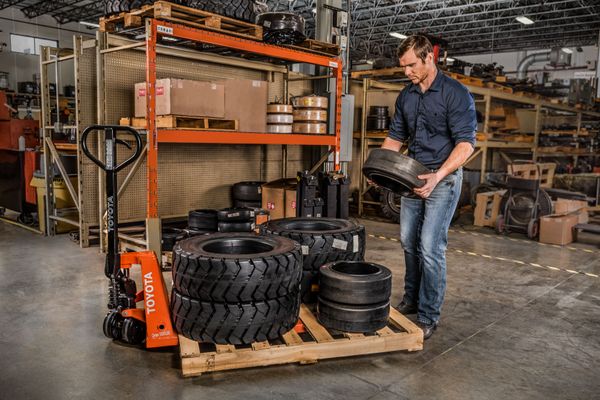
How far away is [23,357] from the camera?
3.11 m

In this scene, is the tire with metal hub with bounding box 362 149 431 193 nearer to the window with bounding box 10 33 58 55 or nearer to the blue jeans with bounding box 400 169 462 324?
the blue jeans with bounding box 400 169 462 324

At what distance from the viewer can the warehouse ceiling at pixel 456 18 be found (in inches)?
716

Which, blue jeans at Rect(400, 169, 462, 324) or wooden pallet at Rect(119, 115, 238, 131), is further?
wooden pallet at Rect(119, 115, 238, 131)

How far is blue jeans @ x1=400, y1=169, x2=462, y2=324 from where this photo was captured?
346 centimetres

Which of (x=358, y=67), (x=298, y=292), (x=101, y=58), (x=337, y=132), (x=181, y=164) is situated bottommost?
(x=298, y=292)

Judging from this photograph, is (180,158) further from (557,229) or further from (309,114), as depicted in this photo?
(557,229)

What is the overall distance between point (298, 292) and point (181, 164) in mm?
4701

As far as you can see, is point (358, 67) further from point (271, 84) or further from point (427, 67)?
point (427, 67)

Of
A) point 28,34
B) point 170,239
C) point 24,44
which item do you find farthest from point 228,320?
point 28,34

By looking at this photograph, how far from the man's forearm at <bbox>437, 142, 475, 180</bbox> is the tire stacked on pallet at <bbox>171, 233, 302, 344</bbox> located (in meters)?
1.12

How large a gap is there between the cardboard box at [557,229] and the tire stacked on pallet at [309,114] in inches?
140

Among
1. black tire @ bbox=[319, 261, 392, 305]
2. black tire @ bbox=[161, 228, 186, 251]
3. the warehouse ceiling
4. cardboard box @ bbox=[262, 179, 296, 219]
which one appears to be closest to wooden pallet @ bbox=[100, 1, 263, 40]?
cardboard box @ bbox=[262, 179, 296, 219]

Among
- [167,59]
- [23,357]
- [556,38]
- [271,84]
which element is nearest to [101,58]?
[167,59]

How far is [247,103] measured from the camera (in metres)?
6.67
